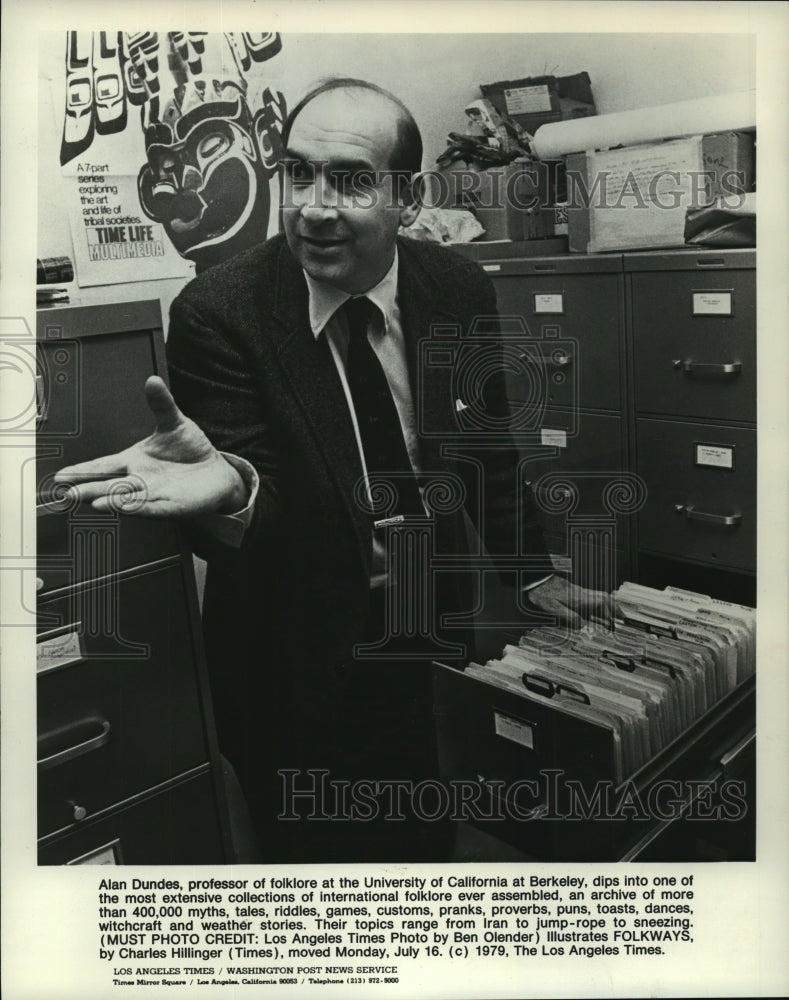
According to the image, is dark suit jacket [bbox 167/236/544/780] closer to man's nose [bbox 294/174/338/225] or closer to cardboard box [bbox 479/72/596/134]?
man's nose [bbox 294/174/338/225]

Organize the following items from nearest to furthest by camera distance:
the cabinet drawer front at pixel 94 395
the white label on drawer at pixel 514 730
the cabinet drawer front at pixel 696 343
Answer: the cabinet drawer front at pixel 94 395 < the white label on drawer at pixel 514 730 < the cabinet drawer front at pixel 696 343

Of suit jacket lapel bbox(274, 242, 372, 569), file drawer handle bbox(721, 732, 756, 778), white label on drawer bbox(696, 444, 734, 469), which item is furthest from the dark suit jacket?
file drawer handle bbox(721, 732, 756, 778)

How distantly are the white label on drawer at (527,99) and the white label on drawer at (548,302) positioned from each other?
→ 303 millimetres

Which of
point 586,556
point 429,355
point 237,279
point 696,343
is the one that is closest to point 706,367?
point 696,343

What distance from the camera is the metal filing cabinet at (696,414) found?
5.28 ft

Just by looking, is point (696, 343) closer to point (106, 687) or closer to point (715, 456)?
point (715, 456)

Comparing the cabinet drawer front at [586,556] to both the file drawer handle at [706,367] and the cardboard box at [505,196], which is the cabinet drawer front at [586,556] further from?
the cardboard box at [505,196]

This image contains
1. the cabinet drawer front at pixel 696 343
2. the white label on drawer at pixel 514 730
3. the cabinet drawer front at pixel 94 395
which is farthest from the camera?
the cabinet drawer front at pixel 696 343

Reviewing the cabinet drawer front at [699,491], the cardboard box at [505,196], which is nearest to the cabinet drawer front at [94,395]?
the cardboard box at [505,196]

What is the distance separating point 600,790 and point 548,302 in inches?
33.3

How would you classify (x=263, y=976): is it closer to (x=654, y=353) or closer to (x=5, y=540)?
(x=5, y=540)

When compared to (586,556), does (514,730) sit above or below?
below
